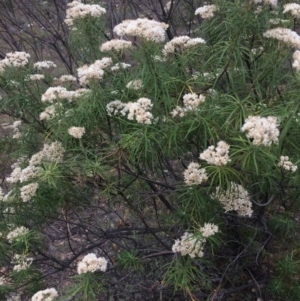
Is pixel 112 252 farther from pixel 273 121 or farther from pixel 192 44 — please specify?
pixel 273 121

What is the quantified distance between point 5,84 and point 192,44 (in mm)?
1499

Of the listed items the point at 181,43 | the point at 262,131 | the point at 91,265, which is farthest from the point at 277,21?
the point at 91,265

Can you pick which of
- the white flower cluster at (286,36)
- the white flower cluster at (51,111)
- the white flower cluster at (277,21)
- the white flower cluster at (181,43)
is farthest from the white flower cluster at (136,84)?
the white flower cluster at (277,21)

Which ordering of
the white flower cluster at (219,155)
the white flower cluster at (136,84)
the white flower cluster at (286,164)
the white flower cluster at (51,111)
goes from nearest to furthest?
the white flower cluster at (219,155)
the white flower cluster at (286,164)
the white flower cluster at (136,84)
the white flower cluster at (51,111)

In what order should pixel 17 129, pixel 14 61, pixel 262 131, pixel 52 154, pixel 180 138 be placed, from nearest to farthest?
1. pixel 262 131
2. pixel 180 138
3. pixel 52 154
4. pixel 14 61
5. pixel 17 129

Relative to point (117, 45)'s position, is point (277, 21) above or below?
below

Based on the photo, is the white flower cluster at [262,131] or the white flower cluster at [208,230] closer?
the white flower cluster at [262,131]

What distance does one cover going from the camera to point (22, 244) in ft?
10.8

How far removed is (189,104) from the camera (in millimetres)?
2857

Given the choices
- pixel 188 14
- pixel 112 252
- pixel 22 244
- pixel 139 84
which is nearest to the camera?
pixel 139 84

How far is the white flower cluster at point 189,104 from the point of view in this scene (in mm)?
2840

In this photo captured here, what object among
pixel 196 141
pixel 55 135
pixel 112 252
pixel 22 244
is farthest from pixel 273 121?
pixel 112 252

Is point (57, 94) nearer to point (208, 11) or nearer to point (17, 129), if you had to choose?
point (17, 129)

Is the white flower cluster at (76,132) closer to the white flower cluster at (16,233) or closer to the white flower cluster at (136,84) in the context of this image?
the white flower cluster at (136,84)
